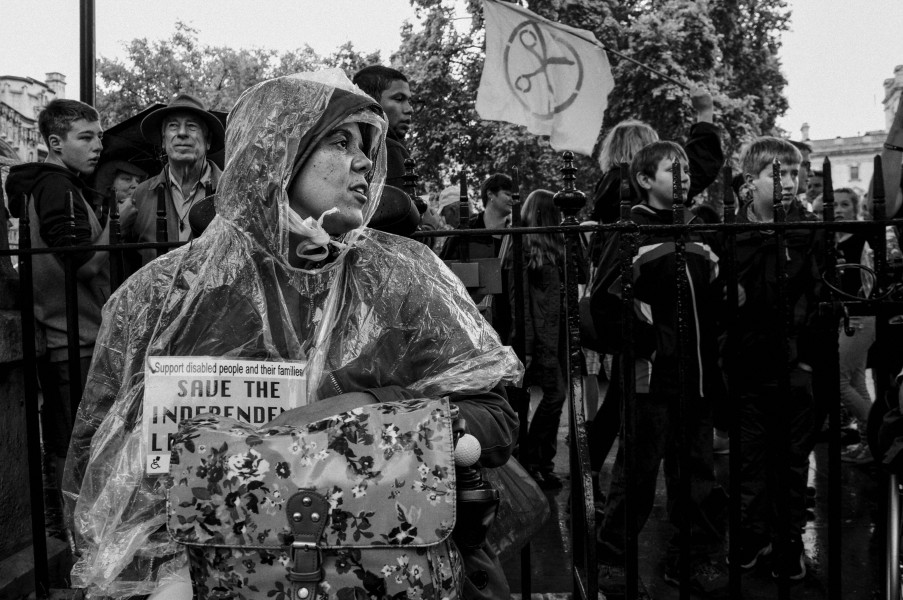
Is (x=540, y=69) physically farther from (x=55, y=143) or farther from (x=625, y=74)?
(x=625, y=74)

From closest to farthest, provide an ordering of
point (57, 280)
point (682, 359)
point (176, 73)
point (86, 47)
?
1. point (682, 359)
2. point (57, 280)
3. point (86, 47)
4. point (176, 73)

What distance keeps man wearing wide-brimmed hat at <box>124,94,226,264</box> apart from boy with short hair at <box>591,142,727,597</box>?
2.06 meters

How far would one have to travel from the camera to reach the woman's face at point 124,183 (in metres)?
4.86

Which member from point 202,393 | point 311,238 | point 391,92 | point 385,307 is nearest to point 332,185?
point 311,238

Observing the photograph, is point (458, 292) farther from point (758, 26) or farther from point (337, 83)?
point (758, 26)

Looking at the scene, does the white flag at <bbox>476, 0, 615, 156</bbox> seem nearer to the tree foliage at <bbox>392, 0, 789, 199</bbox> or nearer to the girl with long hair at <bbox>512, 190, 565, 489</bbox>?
the girl with long hair at <bbox>512, 190, 565, 489</bbox>

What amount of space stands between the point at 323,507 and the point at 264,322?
56 cm

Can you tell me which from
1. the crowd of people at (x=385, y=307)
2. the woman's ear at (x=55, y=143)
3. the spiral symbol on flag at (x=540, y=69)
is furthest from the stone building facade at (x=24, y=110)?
the crowd of people at (x=385, y=307)

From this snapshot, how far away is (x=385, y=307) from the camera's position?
6.70ft

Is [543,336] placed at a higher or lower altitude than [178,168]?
lower

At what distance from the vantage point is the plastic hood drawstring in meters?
2.02

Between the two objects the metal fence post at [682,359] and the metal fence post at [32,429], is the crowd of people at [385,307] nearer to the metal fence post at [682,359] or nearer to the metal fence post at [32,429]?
the metal fence post at [682,359]

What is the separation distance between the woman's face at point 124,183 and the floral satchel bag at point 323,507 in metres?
3.58

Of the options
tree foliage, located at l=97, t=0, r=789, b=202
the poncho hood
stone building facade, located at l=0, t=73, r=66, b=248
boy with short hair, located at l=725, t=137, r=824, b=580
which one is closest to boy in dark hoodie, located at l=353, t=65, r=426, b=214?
boy with short hair, located at l=725, t=137, r=824, b=580
